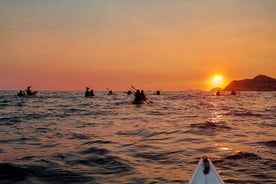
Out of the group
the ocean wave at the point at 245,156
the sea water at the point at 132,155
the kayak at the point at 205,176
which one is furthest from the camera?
the ocean wave at the point at 245,156

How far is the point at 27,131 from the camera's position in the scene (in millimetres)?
18562

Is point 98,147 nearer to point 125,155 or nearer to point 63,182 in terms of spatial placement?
point 125,155

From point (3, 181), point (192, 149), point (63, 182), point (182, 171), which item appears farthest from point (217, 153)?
point (3, 181)

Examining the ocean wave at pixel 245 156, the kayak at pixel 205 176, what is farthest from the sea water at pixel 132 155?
the kayak at pixel 205 176

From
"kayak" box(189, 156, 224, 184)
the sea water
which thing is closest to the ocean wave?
the sea water

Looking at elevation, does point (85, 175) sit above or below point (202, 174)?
below

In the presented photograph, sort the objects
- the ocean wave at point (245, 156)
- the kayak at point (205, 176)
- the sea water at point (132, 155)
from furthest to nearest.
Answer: the ocean wave at point (245, 156) < the sea water at point (132, 155) < the kayak at point (205, 176)

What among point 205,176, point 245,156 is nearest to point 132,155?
point 245,156

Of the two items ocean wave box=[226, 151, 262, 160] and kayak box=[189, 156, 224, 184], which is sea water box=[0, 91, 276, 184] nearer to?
ocean wave box=[226, 151, 262, 160]

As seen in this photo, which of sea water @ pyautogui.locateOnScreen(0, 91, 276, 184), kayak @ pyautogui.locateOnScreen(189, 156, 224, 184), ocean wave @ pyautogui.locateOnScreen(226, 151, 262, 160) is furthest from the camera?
ocean wave @ pyautogui.locateOnScreen(226, 151, 262, 160)

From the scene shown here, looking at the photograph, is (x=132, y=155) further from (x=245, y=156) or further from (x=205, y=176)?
(x=205, y=176)

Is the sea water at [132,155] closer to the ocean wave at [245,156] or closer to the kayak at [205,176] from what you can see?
the ocean wave at [245,156]

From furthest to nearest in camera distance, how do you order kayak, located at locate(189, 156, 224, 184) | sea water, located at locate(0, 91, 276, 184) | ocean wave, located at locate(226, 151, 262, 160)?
ocean wave, located at locate(226, 151, 262, 160) < sea water, located at locate(0, 91, 276, 184) < kayak, located at locate(189, 156, 224, 184)

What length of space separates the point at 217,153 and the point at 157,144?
3.03 m
